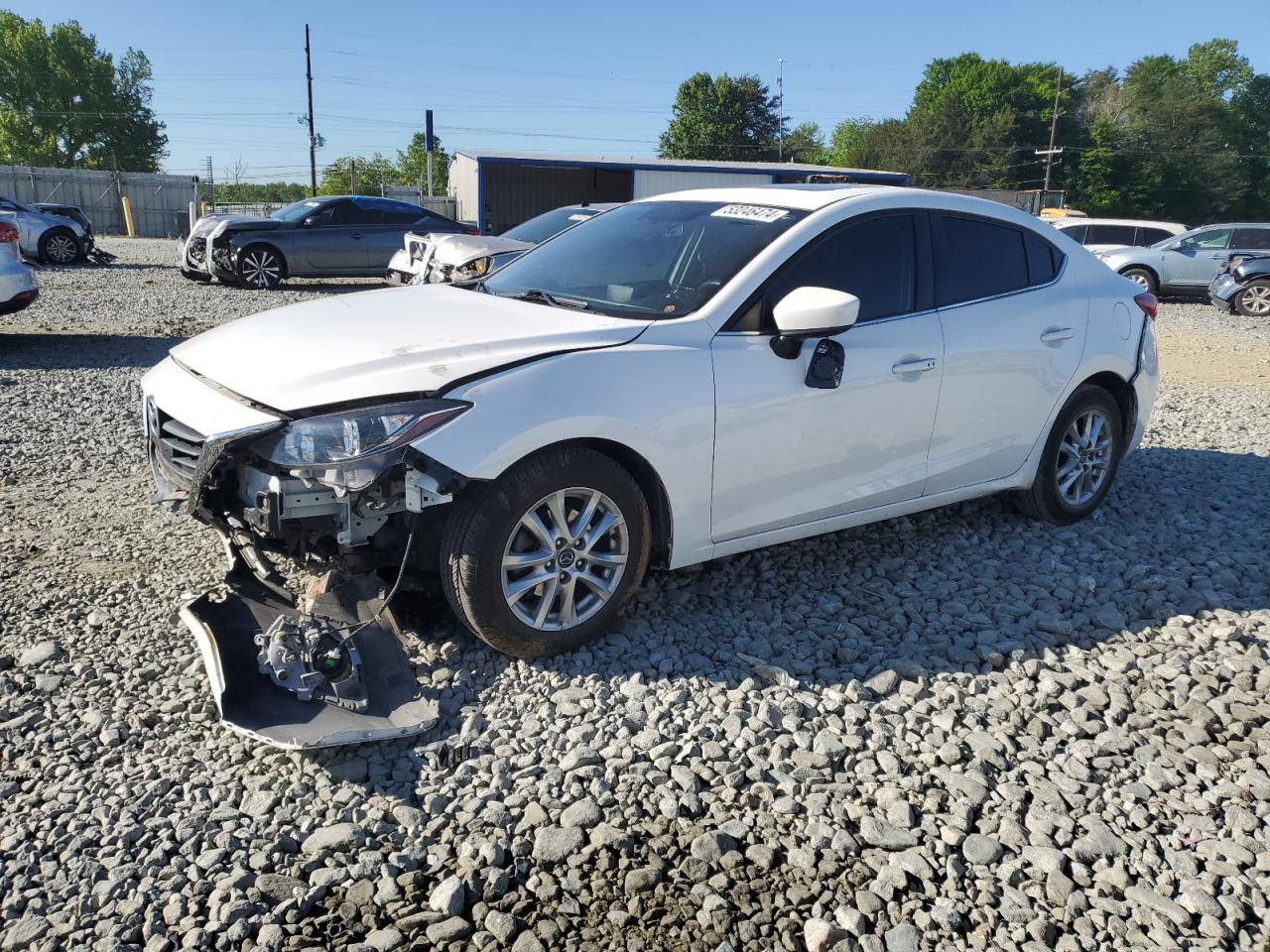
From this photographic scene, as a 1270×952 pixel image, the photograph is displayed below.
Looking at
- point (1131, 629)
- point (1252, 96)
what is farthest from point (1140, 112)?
point (1131, 629)

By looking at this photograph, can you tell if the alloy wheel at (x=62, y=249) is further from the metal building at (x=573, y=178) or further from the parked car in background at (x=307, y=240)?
the metal building at (x=573, y=178)

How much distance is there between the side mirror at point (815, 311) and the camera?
3932 mm

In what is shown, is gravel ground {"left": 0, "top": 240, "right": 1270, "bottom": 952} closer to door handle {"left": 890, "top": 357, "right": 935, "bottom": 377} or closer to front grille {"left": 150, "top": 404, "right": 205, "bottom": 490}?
front grille {"left": 150, "top": 404, "right": 205, "bottom": 490}

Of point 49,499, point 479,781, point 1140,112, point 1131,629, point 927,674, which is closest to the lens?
point 479,781

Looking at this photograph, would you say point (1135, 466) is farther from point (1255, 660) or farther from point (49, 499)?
point (49, 499)

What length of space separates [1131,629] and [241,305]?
13292 millimetres

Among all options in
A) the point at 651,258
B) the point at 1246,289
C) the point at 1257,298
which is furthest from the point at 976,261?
the point at 1257,298

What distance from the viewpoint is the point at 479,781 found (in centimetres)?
314

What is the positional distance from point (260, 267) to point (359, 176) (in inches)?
2483

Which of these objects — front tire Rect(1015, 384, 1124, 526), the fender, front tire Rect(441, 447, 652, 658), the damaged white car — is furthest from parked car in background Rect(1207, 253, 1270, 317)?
front tire Rect(441, 447, 652, 658)

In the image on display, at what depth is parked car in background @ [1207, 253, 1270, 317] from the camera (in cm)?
1870

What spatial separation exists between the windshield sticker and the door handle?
2.72ft

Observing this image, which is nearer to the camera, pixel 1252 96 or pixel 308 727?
pixel 308 727

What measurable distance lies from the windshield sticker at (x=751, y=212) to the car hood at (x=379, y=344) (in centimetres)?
92
